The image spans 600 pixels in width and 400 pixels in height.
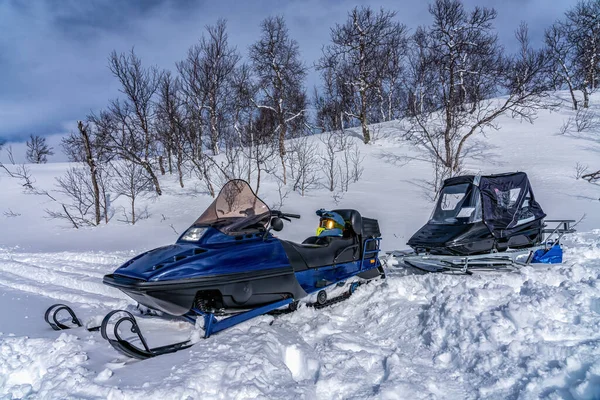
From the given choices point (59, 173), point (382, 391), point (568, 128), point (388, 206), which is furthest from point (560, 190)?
point (59, 173)

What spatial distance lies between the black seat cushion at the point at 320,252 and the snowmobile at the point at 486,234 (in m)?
1.36

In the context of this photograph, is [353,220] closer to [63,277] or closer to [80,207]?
[63,277]

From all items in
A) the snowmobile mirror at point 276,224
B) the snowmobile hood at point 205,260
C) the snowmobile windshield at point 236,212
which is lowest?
the snowmobile hood at point 205,260

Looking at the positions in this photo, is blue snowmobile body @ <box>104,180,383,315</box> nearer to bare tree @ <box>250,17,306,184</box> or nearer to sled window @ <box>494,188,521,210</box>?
sled window @ <box>494,188,521,210</box>

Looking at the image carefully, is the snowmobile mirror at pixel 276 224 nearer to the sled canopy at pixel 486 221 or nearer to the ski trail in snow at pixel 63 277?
the ski trail in snow at pixel 63 277

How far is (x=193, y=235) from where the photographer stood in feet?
11.2

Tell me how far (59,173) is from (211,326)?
24113 millimetres

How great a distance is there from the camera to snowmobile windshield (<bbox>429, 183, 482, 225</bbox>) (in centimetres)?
557

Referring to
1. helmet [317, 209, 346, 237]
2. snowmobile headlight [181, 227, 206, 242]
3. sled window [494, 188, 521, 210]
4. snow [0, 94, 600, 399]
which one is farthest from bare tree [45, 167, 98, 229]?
sled window [494, 188, 521, 210]

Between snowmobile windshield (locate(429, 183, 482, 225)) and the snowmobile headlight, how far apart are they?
412 centimetres

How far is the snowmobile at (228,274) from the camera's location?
9.44 ft

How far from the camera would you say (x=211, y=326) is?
3.09 meters

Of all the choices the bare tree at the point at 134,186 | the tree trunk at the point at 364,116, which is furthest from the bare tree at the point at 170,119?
the tree trunk at the point at 364,116

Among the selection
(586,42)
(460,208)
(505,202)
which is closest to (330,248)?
(460,208)
